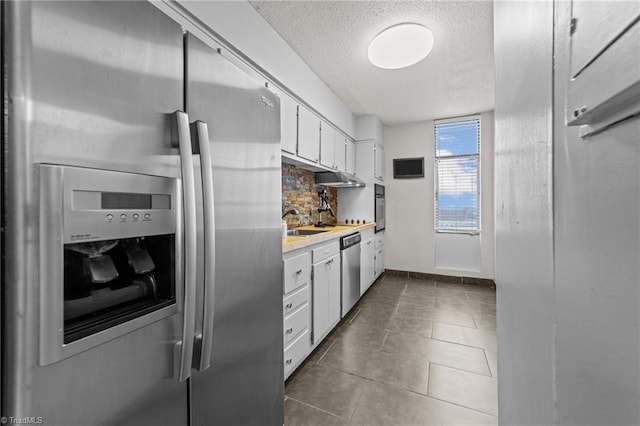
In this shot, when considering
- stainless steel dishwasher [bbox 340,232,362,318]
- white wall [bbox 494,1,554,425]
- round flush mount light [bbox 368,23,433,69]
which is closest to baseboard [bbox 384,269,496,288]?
stainless steel dishwasher [bbox 340,232,362,318]

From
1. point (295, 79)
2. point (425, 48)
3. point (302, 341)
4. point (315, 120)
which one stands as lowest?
point (302, 341)

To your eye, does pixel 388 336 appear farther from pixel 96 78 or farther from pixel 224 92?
pixel 96 78

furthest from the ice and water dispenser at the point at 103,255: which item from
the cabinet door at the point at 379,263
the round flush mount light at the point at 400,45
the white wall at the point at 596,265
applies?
the cabinet door at the point at 379,263

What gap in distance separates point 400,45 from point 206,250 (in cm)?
235

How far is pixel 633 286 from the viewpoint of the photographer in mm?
335

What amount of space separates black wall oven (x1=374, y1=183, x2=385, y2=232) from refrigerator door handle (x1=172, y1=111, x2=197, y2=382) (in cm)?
377

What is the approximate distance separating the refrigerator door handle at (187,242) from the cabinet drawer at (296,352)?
1235mm

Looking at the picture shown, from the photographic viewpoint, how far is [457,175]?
4547 millimetres

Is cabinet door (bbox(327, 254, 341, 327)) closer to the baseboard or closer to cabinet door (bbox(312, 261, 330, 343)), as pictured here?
cabinet door (bbox(312, 261, 330, 343))

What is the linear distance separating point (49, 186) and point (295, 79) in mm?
2338

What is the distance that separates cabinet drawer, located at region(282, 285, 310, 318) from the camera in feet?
6.17

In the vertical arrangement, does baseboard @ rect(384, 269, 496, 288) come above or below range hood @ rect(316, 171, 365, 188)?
below

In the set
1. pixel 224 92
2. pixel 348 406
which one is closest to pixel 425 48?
pixel 224 92

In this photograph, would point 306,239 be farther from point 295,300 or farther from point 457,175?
point 457,175
